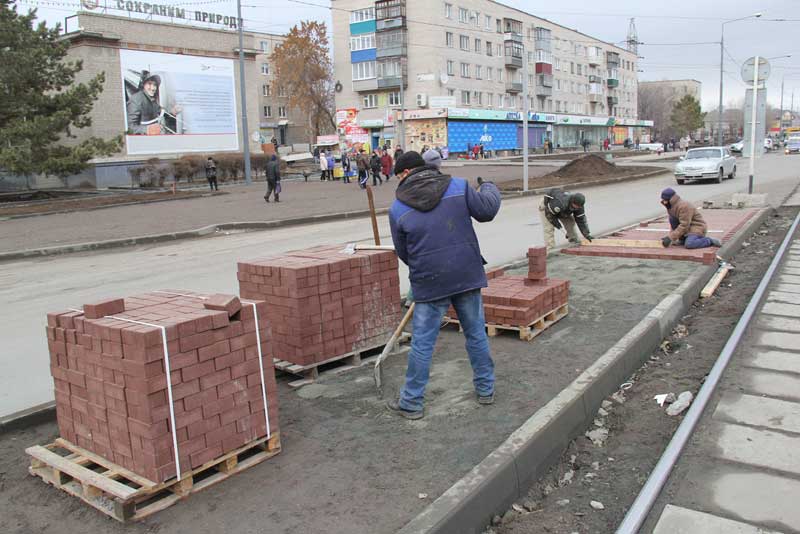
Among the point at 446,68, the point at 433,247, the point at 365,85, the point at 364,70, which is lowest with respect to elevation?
the point at 433,247

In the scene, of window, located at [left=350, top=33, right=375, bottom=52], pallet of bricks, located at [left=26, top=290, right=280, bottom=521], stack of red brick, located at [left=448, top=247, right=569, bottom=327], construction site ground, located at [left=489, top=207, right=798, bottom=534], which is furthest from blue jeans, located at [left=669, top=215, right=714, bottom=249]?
window, located at [left=350, top=33, right=375, bottom=52]

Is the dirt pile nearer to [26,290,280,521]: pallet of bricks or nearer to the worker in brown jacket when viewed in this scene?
the worker in brown jacket

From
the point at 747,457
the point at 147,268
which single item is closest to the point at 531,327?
the point at 747,457

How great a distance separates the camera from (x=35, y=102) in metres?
24.9

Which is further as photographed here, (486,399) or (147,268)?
(147,268)

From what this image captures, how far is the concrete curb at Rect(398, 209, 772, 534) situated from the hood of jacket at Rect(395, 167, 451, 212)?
5.05 ft

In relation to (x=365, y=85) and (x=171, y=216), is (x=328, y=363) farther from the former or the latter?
(x=365, y=85)

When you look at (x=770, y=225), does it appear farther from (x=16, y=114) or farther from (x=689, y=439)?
(x=16, y=114)

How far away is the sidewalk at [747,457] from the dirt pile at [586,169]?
1120 inches

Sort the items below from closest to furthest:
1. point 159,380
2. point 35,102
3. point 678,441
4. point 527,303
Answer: point 159,380
point 678,441
point 527,303
point 35,102

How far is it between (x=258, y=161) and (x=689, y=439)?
126 ft

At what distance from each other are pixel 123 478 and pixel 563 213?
8964 millimetres

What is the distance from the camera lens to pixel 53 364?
3885 mm

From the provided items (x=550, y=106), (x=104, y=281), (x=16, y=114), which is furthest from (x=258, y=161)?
(x=550, y=106)
